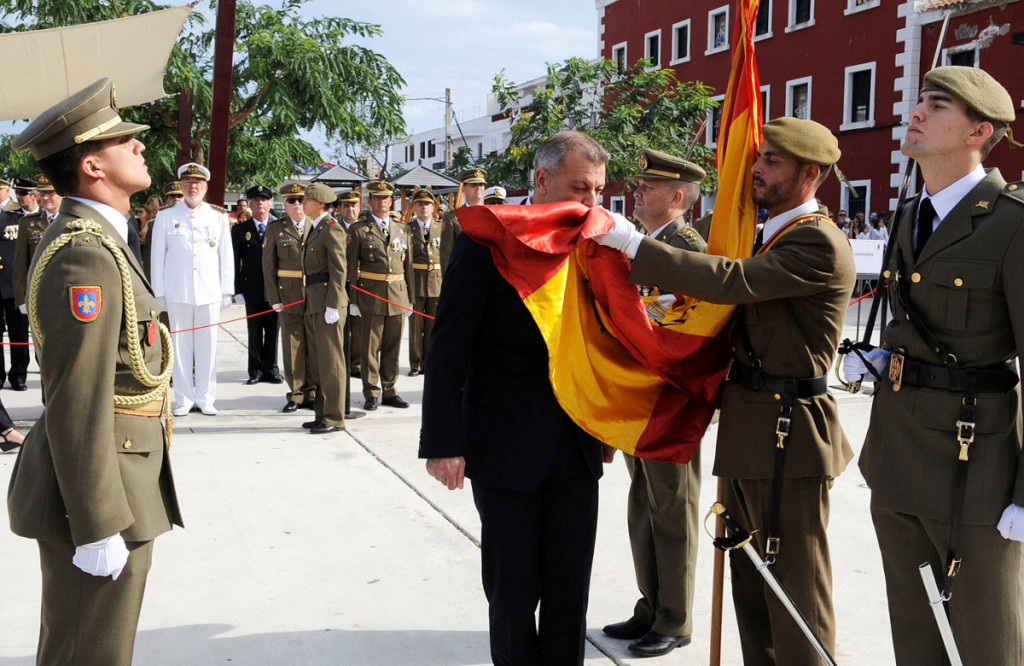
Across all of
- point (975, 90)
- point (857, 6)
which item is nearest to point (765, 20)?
point (857, 6)

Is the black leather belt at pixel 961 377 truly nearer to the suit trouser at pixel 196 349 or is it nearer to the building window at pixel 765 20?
the suit trouser at pixel 196 349

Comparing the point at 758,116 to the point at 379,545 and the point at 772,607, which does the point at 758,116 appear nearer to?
the point at 772,607

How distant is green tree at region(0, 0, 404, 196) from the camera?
57.2 feet


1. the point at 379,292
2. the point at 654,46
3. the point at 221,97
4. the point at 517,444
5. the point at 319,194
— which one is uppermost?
the point at 654,46

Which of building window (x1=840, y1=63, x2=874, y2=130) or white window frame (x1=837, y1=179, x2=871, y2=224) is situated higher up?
building window (x1=840, y1=63, x2=874, y2=130)

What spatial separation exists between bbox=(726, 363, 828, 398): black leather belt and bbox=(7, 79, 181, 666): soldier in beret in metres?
1.79

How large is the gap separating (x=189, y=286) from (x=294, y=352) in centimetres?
111

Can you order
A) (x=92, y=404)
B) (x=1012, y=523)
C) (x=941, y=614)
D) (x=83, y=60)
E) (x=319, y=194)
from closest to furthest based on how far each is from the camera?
(x=92, y=404) < (x=1012, y=523) < (x=941, y=614) < (x=319, y=194) < (x=83, y=60)

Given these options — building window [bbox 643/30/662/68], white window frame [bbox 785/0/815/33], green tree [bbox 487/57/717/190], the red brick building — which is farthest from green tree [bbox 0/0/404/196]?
building window [bbox 643/30/662/68]

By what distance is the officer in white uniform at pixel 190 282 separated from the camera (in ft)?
28.1

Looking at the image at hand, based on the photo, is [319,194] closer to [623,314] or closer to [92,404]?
[623,314]

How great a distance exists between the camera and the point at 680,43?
36.7 metres

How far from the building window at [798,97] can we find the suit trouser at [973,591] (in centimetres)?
3005

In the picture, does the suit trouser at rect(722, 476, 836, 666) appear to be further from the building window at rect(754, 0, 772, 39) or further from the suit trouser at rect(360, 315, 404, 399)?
the building window at rect(754, 0, 772, 39)
